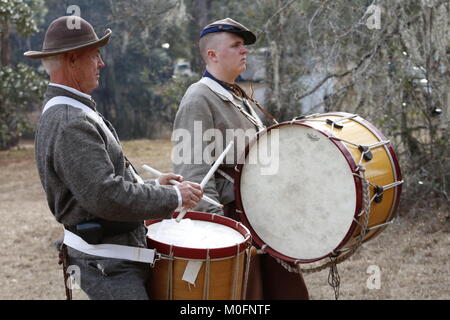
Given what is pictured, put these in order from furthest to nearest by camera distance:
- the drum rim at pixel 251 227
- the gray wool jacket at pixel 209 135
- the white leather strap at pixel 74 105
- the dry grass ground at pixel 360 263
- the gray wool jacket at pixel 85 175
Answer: the dry grass ground at pixel 360 263
the gray wool jacket at pixel 209 135
the drum rim at pixel 251 227
the white leather strap at pixel 74 105
the gray wool jacket at pixel 85 175

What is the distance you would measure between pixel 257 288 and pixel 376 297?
5.16 feet

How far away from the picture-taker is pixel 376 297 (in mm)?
4176

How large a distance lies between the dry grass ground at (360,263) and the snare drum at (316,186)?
68.7 inches

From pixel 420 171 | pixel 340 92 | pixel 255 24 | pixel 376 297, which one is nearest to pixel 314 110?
pixel 340 92

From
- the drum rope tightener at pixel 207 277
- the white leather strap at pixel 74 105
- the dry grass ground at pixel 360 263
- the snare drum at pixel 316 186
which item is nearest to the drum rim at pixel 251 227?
the snare drum at pixel 316 186

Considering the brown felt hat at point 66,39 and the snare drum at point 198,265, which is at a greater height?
the brown felt hat at point 66,39

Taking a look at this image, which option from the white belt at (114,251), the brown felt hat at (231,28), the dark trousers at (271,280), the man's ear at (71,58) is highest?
the brown felt hat at (231,28)

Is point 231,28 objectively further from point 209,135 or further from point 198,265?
point 198,265

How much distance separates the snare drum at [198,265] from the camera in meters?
2.06

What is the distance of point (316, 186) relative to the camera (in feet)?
8.57

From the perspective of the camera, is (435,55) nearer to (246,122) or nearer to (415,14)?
(415,14)

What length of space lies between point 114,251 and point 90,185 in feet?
0.97

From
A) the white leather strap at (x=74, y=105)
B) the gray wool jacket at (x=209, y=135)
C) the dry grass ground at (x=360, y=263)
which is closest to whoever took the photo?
the white leather strap at (x=74, y=105)

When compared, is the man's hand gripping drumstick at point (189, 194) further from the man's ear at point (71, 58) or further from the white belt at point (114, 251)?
the man's ear at point (71, 58)
